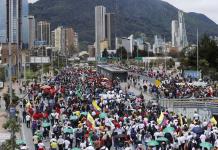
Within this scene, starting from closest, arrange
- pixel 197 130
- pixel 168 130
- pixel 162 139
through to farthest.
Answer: pixel 162 139
pixel 197 130
pixel 168 130

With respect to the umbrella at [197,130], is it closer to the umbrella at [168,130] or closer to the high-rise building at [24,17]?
the umbrella at [168,130]

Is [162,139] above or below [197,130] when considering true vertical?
below

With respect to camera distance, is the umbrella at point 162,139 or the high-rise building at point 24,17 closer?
the umbrella at point 162,139

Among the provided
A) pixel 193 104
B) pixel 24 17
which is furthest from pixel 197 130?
pixel 24 17

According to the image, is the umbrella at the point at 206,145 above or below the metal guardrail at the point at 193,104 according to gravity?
above

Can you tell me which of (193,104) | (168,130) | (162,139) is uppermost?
(168,130)

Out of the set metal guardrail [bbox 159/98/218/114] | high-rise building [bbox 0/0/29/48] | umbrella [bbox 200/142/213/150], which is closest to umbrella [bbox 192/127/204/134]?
umbrella [bbox 200/142/213/150]

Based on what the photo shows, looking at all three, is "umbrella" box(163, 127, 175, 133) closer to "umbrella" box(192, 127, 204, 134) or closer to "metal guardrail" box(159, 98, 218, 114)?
"umbrella" box(192, 127, 204, 134)

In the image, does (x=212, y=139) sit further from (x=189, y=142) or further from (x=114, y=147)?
(x=114, y=147)

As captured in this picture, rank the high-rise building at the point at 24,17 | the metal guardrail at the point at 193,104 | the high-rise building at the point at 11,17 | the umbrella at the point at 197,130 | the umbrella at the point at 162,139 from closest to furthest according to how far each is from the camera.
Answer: the umbrella at the point at 162,139
the umbrella at the point at 197,130
the metal guardrail at the point at 193,104
the high-rise building at the point at 11,17
the high-rise building at the point at 24,17

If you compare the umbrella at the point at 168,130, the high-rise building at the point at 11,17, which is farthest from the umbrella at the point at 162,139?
the high-rise building at the point at 11,17

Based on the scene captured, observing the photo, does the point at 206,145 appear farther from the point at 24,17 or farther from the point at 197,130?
the point at 24,17

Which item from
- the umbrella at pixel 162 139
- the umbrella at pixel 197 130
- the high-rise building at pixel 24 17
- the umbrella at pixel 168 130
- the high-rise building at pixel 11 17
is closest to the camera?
the umbrella at pixel 162 139

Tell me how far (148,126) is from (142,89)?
33.4 m
